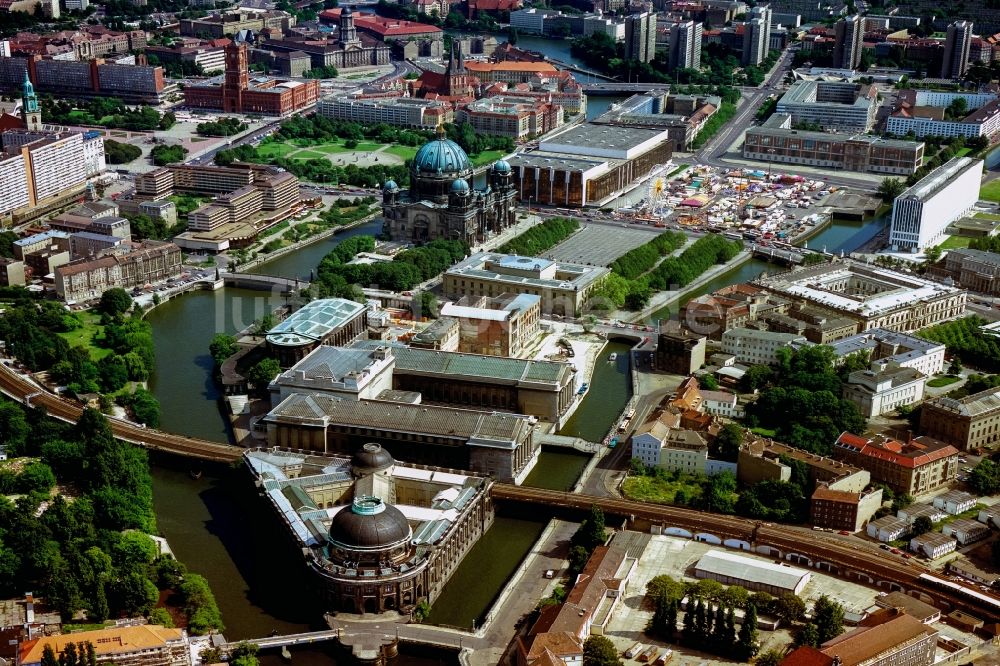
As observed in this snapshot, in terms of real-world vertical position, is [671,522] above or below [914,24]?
below

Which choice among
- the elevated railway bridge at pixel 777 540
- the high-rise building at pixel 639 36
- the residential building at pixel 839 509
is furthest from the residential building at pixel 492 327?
the high-rise building at pixel 639 36

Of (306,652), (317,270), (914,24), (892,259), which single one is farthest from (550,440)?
(914,24)

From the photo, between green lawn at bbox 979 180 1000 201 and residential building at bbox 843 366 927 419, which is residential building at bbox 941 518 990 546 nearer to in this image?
residential building at bbox 843 366 927 419

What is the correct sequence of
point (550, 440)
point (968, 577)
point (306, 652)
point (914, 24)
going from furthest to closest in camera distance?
point (914, 24), point (550, 440), point (968, 577), point (306, 652)

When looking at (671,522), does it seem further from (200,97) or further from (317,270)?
(200,97)

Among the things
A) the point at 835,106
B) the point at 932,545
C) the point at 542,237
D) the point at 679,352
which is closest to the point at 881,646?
the point at 932,545

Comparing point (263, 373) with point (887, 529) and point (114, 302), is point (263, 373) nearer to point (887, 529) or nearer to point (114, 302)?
point (114, 302)
